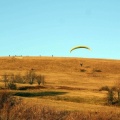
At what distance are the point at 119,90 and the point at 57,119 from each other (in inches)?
1841

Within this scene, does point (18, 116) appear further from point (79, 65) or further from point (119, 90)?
point (79, 65)

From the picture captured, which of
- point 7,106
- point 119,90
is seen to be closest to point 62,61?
point 119,90

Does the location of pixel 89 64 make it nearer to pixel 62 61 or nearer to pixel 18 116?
pixel 62 61

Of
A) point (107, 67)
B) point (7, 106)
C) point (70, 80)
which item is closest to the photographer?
point (7, 106)

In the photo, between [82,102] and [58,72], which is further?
[58,72]

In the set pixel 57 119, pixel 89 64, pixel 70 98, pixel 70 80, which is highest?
pixel 89 64

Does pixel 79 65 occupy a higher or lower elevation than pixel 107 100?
higher

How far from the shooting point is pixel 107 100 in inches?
2675

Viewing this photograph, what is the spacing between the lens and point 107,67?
156000 millimetres

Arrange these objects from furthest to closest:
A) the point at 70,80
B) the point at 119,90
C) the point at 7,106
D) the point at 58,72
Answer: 1. the point at 58,72
2. the point at 70,80
3. the point at 119,90
4. the point at 7,106

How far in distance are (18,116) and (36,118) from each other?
1423mm

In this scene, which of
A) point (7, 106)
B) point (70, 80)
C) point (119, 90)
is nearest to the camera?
point (7, 106)

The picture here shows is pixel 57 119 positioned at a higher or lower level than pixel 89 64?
lower

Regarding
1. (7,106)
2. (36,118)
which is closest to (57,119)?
(36,118)
